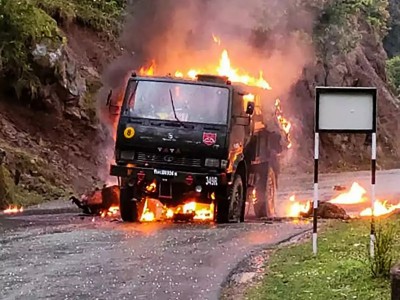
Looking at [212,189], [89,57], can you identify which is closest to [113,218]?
[212,189]

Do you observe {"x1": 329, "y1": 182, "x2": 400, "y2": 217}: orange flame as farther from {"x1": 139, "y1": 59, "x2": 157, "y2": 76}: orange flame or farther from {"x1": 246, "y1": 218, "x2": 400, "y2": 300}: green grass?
{"x1": 246, "y1": 218, "x2": 400, "y2": 300}: green grass

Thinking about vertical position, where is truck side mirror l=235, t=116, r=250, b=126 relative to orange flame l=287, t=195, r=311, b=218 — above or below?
above

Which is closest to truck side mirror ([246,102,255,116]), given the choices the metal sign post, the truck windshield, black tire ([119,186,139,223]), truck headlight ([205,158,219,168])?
the truck windshield

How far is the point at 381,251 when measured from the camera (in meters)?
8.27

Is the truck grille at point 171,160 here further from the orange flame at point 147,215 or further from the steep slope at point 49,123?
the steep slope at point 49,123

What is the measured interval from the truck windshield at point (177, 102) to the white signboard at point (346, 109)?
459 cm

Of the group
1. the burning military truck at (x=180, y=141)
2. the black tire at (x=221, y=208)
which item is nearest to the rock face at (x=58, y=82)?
the burning military truck at (x=180, y=141)

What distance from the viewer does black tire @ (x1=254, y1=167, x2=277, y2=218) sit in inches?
713

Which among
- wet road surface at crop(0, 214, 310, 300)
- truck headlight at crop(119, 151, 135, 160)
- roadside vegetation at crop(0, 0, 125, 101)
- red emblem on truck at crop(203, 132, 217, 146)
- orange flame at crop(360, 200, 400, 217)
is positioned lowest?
wet road surface at crop(0, 214, 310, 300)

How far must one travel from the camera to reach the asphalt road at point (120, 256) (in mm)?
8695

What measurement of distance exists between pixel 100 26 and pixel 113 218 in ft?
51.2

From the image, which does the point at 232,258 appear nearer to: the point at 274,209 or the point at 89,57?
the point at 274,209

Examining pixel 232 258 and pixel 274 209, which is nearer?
pixel 232 258

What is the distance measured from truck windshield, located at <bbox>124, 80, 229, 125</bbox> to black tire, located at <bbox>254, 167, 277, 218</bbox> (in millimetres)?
3683
